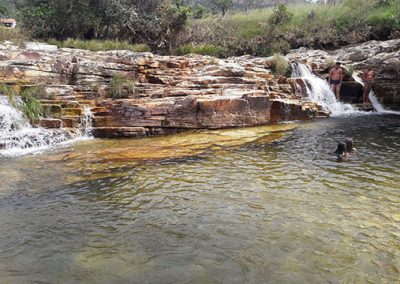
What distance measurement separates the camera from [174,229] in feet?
14.2

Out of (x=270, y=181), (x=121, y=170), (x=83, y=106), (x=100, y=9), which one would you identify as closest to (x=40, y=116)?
(x=83, y=106)

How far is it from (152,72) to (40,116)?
12.7 feet

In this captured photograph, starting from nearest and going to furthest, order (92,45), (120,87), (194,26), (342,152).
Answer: (342,152) → (120,87) → (92,45) → (194,26)

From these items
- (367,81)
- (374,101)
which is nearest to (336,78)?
(367,81)

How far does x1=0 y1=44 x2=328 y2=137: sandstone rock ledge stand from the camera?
→ 9898 millimetres

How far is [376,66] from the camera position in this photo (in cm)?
1488

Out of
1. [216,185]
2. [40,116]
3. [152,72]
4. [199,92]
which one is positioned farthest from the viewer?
[152,72]

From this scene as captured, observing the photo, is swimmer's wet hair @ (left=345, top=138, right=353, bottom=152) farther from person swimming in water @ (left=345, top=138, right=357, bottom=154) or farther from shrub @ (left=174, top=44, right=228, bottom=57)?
shrub @ (left=174, top=44, right=228, bottom=57)

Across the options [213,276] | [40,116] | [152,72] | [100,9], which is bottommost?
[213,276]

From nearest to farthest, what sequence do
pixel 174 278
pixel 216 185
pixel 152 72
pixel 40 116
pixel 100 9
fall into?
pixel 174 278 < pixel 216 185 < pixel 40 116 < pixel 152 72 < pixel 100 9

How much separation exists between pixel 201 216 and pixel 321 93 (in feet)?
36.0

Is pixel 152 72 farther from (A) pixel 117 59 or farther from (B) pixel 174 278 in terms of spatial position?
(B) pixel 174 278

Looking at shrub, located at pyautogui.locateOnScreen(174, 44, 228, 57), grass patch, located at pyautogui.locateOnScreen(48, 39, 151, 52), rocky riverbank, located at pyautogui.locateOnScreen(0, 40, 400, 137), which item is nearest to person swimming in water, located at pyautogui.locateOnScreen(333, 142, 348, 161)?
rocky riverbank, located at pyautogui.locateOnScreen(0, 40, 400, 137)

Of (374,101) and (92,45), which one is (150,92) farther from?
(374,101)
